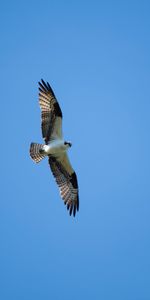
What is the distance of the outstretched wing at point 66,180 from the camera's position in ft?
65.5

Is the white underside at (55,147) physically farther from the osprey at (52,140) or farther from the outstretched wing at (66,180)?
the outstretched wing at (66,180)

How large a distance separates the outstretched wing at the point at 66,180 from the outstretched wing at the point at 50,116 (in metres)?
0.76

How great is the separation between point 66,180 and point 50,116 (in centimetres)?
197

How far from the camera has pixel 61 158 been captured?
19.9m

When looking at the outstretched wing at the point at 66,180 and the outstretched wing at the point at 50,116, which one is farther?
the outstretched wing at the point at 66,180

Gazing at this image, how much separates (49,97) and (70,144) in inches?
54.8

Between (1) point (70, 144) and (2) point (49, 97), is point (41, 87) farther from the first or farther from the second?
(1) point (70, 144)

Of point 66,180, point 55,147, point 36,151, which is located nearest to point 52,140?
point 55,147

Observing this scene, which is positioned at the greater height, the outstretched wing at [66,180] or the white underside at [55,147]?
the white underside at [55,147]

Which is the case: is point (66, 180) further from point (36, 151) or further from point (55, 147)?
point (36, 151)

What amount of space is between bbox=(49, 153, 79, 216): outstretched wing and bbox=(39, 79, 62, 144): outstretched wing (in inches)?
30.1

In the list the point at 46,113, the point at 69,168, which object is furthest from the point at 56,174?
the point at 46,113

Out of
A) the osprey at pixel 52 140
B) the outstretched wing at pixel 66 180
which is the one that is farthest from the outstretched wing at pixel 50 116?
the outstretched wing at pixel 66 180

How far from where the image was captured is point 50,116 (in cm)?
1934
